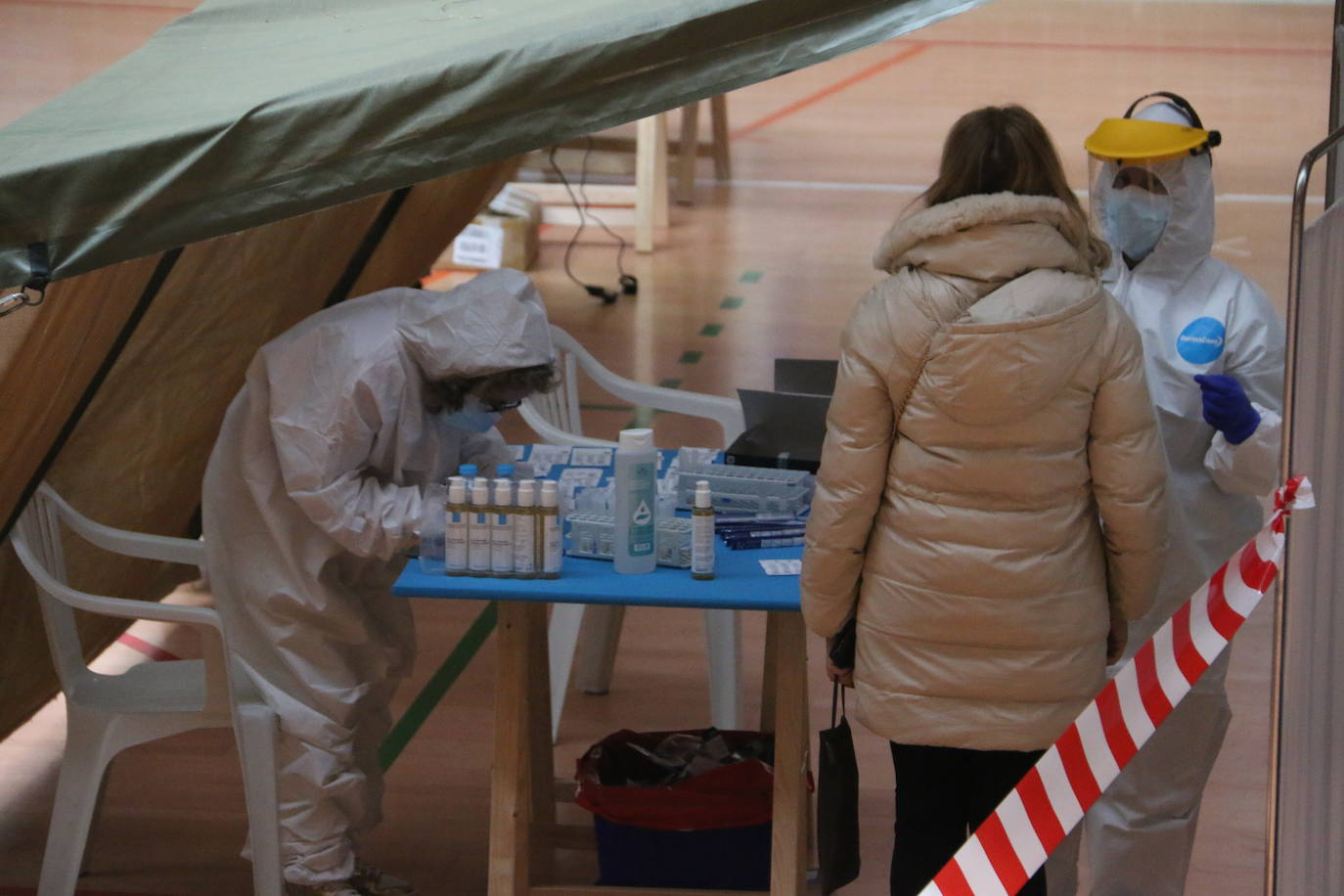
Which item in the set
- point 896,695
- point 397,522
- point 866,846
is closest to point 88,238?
point 397,522

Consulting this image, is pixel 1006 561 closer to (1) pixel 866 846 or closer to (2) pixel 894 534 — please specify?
(2) pixel 894 534

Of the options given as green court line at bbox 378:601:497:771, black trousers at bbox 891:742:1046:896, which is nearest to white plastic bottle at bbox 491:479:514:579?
black trousers at bbox 891:742:1046:896

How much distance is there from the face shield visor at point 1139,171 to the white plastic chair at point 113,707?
155cm

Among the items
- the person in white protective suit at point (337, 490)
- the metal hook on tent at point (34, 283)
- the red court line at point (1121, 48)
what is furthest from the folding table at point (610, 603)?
the red court line at point (1121, 48)

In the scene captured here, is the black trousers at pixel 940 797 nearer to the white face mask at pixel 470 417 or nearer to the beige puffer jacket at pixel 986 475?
the beige puffer jacket at pixel 986 475

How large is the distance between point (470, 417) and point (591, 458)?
35 cm

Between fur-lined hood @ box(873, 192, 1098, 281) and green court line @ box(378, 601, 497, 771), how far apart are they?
5.72ft

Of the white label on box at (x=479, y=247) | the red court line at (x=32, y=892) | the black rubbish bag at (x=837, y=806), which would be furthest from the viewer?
the white label on box at (x=479, y=247)

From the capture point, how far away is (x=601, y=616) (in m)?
3.76

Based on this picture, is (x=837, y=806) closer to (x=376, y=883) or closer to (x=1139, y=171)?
(x=376, y=883)

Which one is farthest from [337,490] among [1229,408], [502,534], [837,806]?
[1229,408]

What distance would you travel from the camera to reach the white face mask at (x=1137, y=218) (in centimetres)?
246

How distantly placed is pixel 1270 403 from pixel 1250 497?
0.64ft

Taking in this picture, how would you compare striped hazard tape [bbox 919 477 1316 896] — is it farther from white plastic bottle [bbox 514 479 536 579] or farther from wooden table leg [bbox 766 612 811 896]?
white plastic bottle [bbox 514 479 536 579]
